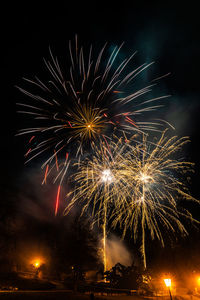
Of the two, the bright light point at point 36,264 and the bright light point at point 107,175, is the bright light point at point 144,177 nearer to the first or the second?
the bright light point at point 107,175

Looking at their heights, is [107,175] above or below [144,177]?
above

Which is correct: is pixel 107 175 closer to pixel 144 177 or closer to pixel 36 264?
pixel 144 177

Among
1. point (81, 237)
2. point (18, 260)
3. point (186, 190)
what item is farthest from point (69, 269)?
point (186, 190)

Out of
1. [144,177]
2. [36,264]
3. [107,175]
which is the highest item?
[107,175]

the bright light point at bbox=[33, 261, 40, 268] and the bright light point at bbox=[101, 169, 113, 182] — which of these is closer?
the bright light point at bbox=[101, 169, 113, 182]

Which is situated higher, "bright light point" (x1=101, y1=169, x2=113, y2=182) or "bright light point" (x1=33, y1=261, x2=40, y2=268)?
"bright light point" (x1=101, y1=169, x2=113, y2=182)

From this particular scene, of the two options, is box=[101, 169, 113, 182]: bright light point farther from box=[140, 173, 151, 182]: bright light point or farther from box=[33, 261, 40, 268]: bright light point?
box=[33, 261, 40, 268]: bright light point

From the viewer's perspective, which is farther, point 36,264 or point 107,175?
point 36,264

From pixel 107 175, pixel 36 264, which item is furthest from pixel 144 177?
pixel 36 264

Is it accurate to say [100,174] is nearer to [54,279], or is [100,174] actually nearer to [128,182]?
[128,182]

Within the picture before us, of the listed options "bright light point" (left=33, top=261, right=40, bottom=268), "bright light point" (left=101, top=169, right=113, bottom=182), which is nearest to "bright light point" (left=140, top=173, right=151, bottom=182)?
"bright light point" (left=101, top=169, right=113, bottom=182)

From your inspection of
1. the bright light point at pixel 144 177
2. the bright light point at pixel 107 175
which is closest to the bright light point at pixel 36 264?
the bright light point at pixel 107 175
